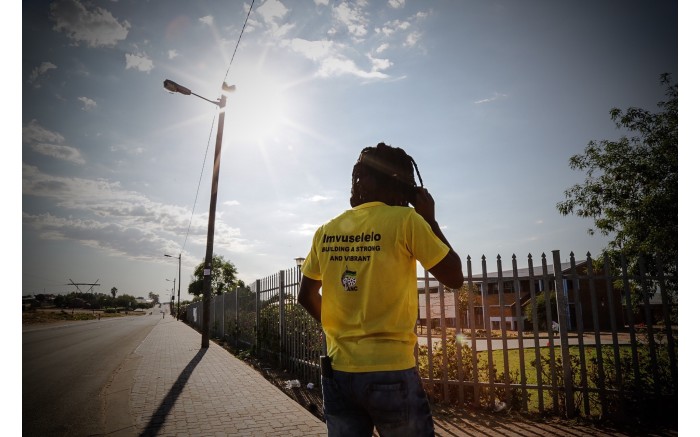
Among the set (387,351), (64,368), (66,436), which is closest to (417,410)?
(387,351)

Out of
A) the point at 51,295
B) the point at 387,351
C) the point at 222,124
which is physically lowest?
the point at 51,295

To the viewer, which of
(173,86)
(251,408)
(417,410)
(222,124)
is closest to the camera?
(417,410)

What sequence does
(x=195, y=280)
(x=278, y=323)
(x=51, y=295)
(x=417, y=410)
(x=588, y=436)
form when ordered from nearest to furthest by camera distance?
(x=417, y=410) < (x=588, y=436) < (x=278, y=323) < (x=195, y=280) < (x=51, y=295)

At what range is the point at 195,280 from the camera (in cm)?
7644

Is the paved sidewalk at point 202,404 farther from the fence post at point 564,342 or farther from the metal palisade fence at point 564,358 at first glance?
the fence post at point 564,342

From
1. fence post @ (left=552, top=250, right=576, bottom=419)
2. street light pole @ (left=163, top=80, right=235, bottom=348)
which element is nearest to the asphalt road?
street light pole @ (left=163, top=80, right=235, bottom=348)

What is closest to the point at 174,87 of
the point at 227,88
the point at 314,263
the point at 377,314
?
the point at 227,88

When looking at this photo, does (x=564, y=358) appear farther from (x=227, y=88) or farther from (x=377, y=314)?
(x=227, y=88)

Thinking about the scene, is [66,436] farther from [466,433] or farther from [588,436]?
[588,436]

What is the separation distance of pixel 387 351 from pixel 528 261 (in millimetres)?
4899

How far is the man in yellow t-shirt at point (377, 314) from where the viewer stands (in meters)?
1.47

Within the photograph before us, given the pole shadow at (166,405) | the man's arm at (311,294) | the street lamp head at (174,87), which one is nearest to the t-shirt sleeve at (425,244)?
the man's arm at (311,294)

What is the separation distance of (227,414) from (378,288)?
493 centimetres

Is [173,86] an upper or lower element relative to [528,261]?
upper
